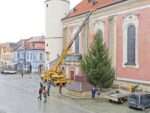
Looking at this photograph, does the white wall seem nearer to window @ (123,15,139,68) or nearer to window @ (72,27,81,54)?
window @ (72,27,81,54)

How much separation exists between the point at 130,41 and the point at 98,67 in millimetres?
5012

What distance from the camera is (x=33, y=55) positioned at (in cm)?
8238

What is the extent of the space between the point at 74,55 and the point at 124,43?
1224 centimetres

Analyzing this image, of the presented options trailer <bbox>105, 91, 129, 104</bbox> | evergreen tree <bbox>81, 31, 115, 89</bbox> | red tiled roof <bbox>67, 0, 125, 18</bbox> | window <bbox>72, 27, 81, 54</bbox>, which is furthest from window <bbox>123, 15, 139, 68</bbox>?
window <bbox>72, 27, 81, 54</bbox>

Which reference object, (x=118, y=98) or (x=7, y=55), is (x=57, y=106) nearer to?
(x=118, y=98)

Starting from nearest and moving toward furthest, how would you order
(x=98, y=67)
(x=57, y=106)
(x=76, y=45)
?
1. (x=57, y=106)
2. (x=98, y=67)
3. (x=76, y=45)

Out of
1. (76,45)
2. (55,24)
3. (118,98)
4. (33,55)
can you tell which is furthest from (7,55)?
(118,98)

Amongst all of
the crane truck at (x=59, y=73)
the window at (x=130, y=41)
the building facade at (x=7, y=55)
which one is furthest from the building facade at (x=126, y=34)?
the building facade at (x=7, y=55)

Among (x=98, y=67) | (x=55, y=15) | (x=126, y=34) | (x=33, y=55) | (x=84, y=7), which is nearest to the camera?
(x=98, y=67)

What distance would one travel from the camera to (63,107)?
94.5 ft

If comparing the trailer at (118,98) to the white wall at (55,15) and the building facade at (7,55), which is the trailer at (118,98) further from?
the building facade at (7,55)

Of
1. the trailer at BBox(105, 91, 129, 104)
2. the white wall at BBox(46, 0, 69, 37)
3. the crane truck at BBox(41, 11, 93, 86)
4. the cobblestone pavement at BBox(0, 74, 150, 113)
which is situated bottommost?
the cobblestone pavement at BBox(0, 74, 150, 113)

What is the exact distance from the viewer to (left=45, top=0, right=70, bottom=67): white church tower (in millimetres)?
56125

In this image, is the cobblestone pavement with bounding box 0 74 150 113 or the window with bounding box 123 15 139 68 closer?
the cobblestone pavement with bounding box 0 74 150 113
